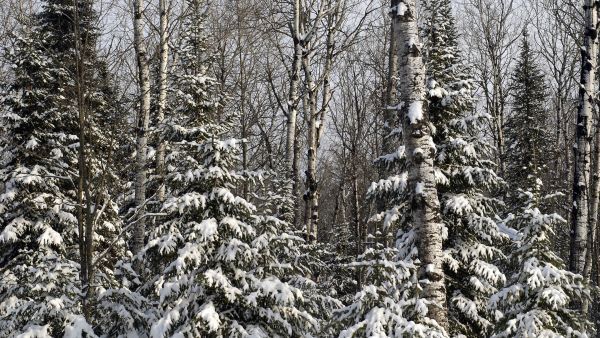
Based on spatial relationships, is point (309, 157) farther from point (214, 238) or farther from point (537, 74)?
point (537, 74)

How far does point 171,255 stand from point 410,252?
3.86m

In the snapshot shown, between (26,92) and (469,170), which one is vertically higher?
(26,92)

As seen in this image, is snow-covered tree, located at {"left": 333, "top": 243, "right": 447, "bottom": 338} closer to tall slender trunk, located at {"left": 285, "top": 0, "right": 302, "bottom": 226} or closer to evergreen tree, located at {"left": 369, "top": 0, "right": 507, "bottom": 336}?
evergreen tree, located at {"left": 369, "top": 0, "right": 507, "bottom": 336}

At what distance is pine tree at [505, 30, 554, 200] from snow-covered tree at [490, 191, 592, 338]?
14.4 meters

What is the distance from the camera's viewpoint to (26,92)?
12.2 m

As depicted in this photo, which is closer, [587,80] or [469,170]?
[469,170]

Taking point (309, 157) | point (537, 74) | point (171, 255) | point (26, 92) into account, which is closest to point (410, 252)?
point (171, 255)

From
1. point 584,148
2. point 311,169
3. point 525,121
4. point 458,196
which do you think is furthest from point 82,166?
point 525,121

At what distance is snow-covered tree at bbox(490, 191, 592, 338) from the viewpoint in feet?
19.5

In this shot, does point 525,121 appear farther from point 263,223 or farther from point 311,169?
point 263,223

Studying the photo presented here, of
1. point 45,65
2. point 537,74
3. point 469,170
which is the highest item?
point 537,74

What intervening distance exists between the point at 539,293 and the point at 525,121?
1772 cm

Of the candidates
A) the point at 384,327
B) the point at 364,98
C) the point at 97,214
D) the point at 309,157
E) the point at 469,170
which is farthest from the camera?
the point at 364,98

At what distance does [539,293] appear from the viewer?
602 centimetres
